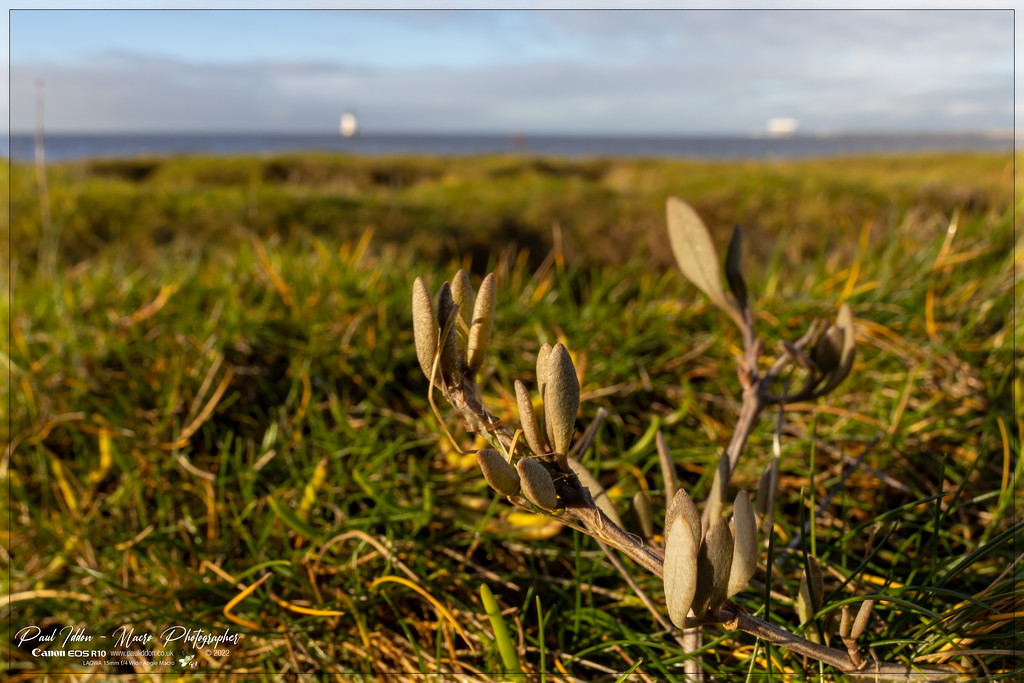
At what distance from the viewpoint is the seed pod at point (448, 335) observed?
521mm

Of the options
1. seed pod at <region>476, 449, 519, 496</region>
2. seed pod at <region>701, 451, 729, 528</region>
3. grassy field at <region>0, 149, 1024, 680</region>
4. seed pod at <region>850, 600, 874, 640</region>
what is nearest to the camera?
seed pod at <region>476, 449, 519, 496</region>

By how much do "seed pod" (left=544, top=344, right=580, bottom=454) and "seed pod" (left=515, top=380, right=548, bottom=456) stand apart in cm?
1

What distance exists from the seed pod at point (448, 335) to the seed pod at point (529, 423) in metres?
0.06

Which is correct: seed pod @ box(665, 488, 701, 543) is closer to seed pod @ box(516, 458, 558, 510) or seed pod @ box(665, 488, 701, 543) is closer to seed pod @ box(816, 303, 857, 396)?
seed pod @ box(516, 458, 558, 510)

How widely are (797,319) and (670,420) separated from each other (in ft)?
1.74

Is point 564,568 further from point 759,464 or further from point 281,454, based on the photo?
point 281,454

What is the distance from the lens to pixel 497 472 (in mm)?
458

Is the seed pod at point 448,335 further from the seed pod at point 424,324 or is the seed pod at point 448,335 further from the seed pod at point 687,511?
the seed pod at point 687,511

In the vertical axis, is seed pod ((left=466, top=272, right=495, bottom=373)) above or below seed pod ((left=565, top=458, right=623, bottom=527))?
above

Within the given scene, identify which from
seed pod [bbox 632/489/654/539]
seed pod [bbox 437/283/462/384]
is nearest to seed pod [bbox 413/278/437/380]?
seed pod [bbox 437/283/462/384]

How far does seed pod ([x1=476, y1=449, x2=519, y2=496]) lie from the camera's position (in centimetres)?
45

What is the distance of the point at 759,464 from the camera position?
1.16m

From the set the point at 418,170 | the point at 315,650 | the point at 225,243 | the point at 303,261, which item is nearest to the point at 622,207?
the point at 225,243

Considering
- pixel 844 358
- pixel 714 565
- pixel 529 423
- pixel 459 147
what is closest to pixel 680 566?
pixel 714 565
